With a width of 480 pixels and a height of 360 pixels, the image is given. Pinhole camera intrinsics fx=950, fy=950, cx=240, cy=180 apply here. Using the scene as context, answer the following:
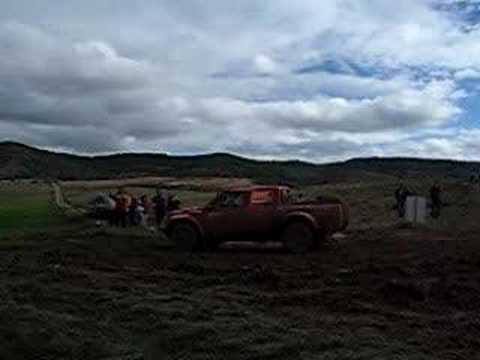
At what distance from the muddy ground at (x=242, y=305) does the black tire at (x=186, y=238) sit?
150 centimetres

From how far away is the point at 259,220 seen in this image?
22.4 m

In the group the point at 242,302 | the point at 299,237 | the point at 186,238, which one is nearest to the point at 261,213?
the point at 299,237

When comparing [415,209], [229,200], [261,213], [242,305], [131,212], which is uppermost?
[229,200]

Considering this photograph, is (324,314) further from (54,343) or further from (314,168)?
(314,168)

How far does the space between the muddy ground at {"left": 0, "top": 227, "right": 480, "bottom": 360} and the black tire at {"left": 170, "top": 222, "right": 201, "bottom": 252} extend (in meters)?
1.50

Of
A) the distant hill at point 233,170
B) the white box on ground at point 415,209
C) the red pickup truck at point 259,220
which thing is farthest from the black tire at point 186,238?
the distant hill at point 233,170

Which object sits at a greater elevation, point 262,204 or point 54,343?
point 262,204

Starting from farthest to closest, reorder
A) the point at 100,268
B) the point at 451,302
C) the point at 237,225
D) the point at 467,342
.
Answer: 1. the point at 237,225
2. the point at 100,268
3. the point at 451,302
4. the point at 467,342

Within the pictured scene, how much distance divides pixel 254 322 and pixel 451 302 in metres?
3.22

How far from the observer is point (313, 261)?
775 inches

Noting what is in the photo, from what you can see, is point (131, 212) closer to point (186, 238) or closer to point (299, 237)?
point (186, 238)

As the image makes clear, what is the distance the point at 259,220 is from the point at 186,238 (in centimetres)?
196

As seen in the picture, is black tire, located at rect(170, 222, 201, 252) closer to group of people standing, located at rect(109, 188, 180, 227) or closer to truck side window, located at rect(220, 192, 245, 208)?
truck side window, located at rect(220, 192, 245, 208)

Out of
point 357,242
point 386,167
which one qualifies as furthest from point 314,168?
point 357,242
